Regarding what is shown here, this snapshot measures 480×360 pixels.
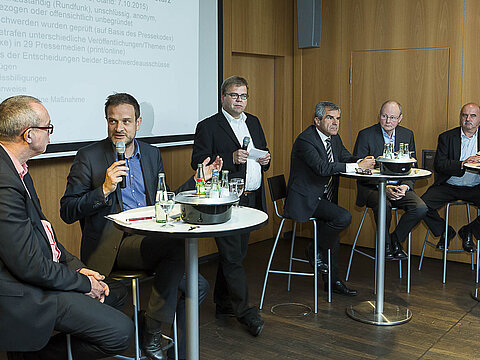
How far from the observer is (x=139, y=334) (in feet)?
10.3

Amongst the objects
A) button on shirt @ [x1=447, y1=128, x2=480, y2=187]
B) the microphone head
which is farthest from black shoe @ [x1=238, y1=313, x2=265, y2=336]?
button on shirt @ [x1=447, y1=128, x2=480, y2=187]

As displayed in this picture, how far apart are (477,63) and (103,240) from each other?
156 inches

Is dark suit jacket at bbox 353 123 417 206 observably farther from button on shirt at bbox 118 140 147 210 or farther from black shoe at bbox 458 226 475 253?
button on shirt at bbox 118 140 147 210

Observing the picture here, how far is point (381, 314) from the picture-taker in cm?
409

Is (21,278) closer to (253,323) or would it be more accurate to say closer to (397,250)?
(253,323)

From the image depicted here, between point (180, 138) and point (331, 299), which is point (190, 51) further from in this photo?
point (331, 299)

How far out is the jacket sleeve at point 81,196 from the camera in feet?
9.68

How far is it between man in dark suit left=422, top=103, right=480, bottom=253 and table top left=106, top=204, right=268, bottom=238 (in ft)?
9.25

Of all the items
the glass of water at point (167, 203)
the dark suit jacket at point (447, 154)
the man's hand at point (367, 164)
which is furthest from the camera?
the dark suit jacket at point (447, 154)

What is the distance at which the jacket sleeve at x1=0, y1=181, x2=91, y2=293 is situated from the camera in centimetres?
212

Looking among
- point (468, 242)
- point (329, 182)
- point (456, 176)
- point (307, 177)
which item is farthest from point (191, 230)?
point (468, 242)

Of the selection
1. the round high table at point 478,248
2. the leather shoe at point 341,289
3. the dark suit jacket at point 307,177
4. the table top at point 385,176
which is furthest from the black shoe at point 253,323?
the round high table at point 478,248

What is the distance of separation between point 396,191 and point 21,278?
3347 millimetres

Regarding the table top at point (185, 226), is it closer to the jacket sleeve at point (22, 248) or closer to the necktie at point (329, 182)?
the jacket sleeve at point (22, 248)
